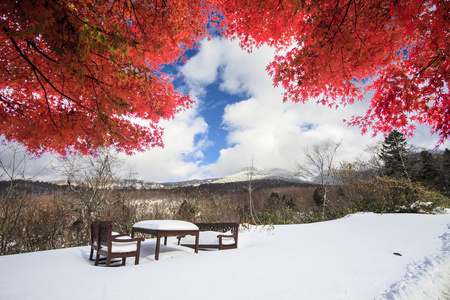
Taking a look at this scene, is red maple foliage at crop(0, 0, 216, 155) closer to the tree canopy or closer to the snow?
the tree canopy

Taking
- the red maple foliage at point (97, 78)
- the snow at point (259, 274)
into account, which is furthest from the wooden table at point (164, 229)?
→ the red maple foliage at point (97, 78)

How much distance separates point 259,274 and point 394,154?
3355 centimetres

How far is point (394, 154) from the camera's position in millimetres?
28828

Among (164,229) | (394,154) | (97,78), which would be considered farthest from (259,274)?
(394,154)

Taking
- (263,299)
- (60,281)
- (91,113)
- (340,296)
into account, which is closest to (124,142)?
(91,113)

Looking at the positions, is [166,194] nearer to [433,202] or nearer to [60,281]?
[60,281]

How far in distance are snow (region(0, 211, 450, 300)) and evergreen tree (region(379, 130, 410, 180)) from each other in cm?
2613

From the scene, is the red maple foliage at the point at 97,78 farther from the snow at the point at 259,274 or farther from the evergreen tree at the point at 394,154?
the evergreen tree at the point at 394,154

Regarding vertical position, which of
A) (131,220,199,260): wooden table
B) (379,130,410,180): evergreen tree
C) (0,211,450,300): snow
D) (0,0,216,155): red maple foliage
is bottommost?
(0,211,450,300): snow

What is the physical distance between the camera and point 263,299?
251 centimetres

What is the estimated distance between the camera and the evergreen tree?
26562 mm

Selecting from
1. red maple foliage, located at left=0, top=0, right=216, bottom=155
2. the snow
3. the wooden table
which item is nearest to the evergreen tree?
the snow

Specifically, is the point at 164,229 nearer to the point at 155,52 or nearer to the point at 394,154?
the point at 155,52

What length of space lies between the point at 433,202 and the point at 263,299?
1339 centimetres
